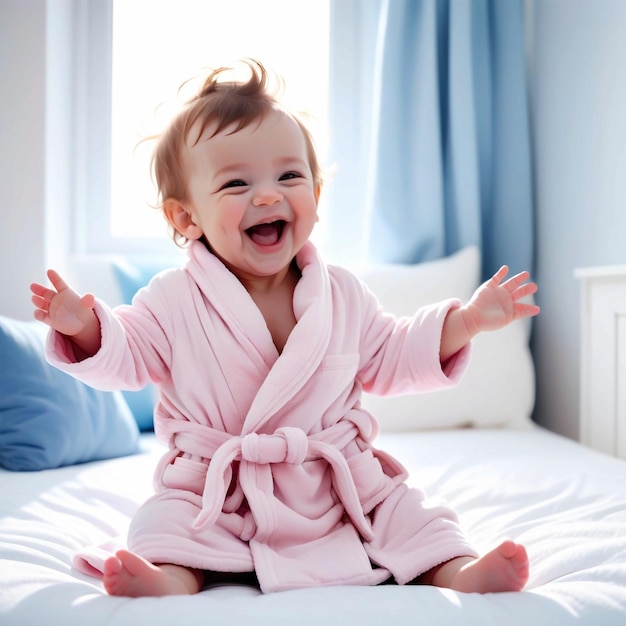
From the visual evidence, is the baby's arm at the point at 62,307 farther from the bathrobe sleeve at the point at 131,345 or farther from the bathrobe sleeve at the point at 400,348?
the bathrobe sleeve at the point at 400,348

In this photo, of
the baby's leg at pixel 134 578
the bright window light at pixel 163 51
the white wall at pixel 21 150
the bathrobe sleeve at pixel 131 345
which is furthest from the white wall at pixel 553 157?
the baby's leg at pixel 134 578

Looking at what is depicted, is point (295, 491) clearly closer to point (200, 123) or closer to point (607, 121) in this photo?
point (200, 123)

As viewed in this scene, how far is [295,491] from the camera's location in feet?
3.27

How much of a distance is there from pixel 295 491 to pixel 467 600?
30 centimetres

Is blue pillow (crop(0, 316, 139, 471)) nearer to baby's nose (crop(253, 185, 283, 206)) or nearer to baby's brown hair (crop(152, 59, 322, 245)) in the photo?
baby's brown hair (crop(152, 59, 322, 245))

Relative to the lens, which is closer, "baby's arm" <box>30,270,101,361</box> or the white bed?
the white bed

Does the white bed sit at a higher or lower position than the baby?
lower

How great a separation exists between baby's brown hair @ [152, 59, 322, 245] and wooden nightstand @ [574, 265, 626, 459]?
0.91 metres

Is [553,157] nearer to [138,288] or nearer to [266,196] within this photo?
[138,288]

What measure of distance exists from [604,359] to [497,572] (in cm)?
112

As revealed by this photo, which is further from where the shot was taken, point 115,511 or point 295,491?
point 115,511

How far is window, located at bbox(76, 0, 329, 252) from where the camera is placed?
99.0 inches

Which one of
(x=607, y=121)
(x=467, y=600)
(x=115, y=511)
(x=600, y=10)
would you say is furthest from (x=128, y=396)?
(x=600, y=10)

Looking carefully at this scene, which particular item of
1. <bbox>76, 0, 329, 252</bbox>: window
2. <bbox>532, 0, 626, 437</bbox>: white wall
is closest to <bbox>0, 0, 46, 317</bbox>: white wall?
<bbox>76, 0, 329, 252</bbox>: window
